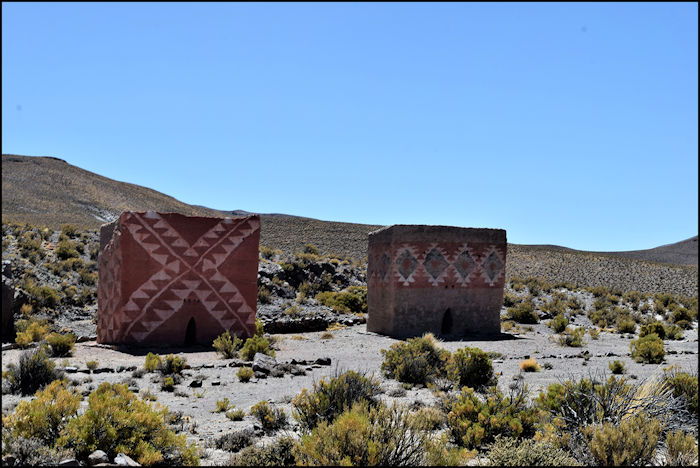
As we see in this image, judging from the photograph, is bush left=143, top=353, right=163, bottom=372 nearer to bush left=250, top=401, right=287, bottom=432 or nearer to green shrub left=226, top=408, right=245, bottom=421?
green shrub left=226, top=408, right=245, bottom=421

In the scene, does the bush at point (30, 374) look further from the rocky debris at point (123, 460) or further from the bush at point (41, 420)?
the rocky debris at point (123, 460)

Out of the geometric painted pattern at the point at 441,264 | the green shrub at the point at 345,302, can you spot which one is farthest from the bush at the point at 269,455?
the green shrub at the point at 345,302

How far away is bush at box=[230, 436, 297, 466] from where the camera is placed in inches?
263

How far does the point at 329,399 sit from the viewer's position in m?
8.62

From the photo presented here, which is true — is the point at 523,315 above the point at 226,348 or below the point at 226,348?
above

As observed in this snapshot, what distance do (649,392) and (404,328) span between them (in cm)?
1275

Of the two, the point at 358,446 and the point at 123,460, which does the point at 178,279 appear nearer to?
the point at 123,460

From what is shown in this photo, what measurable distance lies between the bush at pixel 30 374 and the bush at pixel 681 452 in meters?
9.78

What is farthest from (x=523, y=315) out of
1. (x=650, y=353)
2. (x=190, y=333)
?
(x=190, y=333)

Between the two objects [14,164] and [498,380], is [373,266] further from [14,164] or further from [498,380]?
[14,164]

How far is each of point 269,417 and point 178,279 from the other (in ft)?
31.6

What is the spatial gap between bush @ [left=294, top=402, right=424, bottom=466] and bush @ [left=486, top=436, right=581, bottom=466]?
3.35ft

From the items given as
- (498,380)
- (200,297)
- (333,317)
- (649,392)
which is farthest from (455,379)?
(333,317)

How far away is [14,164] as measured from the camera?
3401 inches
